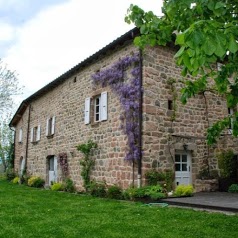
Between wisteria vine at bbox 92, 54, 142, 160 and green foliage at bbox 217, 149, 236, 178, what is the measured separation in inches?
153

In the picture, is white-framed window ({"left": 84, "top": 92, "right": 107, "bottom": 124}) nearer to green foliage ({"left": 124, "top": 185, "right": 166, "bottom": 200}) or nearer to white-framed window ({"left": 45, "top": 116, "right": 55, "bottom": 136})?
green foliage ({"left": 124, "top": 185, "right": 166, "bottom": 200})

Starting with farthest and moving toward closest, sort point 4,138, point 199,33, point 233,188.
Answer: point 4,138, point 233,188, point 199,33

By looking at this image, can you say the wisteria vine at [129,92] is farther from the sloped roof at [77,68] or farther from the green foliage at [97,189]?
the green foliage at [97,189]

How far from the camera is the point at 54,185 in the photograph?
13797 mm

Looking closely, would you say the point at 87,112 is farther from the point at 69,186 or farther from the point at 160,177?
the point at 160,177

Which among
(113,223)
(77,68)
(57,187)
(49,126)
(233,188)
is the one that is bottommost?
(113,223)

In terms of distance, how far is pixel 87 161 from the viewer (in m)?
12.1

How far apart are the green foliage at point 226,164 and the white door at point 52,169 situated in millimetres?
8070

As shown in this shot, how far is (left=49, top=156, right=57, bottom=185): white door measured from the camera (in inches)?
609

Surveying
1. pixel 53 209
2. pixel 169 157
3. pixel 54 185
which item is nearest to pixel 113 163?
pixel 169 157

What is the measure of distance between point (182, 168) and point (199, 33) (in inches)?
364

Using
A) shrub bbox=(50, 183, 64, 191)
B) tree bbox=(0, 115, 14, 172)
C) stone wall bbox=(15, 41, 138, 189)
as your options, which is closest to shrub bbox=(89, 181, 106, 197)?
stone wall bbox=(15, 41, 138, 189)

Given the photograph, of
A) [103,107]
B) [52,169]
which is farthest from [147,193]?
[52,169]

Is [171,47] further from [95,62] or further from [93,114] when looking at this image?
[93,114]
